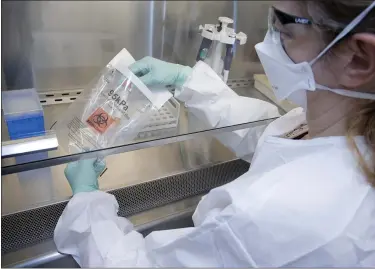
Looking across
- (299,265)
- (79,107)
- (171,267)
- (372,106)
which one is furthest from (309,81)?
(79,107)

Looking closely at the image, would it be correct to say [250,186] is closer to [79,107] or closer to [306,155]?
[306,155]

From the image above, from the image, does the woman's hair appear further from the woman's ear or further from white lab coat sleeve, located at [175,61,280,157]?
white lab coat sleeve, located at [175,61,280,157]

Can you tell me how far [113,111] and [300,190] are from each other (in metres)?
0.53

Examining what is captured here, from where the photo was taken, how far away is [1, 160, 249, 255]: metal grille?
900mm

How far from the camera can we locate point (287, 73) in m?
0.82

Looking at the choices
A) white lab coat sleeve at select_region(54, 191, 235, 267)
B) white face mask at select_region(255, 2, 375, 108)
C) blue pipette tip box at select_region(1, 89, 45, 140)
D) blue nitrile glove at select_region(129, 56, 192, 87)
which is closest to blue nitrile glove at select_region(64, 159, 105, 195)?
white lab coat sleeve at select_region(54, 191, 235, 267)

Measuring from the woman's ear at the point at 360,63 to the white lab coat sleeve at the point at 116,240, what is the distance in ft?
1.22

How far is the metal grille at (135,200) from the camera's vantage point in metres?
0.90

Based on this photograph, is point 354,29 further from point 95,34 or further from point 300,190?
point 95,34

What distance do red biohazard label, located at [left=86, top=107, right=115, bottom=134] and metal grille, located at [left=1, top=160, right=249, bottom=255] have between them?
202 mm

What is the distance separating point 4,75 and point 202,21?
2.91 ft

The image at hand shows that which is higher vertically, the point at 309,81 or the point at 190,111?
the point at 309,81

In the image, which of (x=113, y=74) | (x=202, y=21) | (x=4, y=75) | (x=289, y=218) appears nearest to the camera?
(x=289, y=218)

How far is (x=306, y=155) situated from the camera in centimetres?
80
